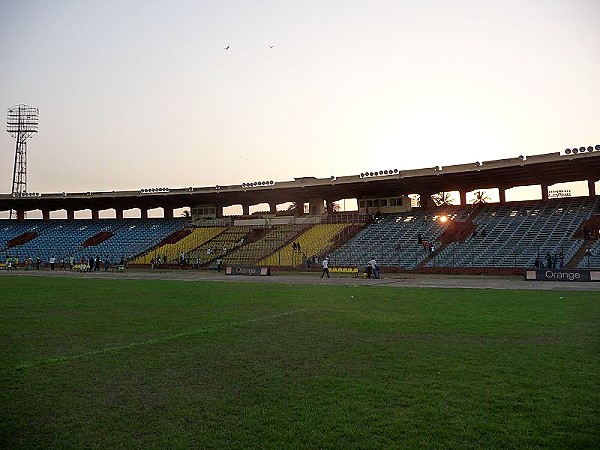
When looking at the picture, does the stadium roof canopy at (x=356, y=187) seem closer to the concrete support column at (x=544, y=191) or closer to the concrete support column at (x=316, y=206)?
the concrete support column at (x=544, y=191)

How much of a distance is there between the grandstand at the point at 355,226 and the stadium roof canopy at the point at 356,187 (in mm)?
133

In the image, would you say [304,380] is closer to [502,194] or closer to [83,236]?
[502,194]

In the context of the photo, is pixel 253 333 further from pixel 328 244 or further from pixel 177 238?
pixel 177 238

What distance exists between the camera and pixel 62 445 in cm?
561

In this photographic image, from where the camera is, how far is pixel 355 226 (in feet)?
183

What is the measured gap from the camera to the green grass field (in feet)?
19.0

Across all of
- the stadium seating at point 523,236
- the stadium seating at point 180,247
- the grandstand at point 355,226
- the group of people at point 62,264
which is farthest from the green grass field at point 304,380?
the stadium seating at point 180,247

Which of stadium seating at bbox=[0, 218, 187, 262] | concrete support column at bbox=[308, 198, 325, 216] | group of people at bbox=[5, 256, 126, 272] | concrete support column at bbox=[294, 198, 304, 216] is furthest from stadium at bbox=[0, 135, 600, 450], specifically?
stadium seating at bbox=[0, 218, 187, 262]

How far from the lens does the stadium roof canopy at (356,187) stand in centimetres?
4494

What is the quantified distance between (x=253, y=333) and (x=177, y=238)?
5502 cm

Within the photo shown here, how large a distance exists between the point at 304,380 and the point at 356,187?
49.8 m

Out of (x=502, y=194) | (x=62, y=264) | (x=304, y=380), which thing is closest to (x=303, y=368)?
(x=304, y=380)

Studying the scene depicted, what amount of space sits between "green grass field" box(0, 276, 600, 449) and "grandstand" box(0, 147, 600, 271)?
89.1 feet

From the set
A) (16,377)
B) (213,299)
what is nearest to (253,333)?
(16,377)
